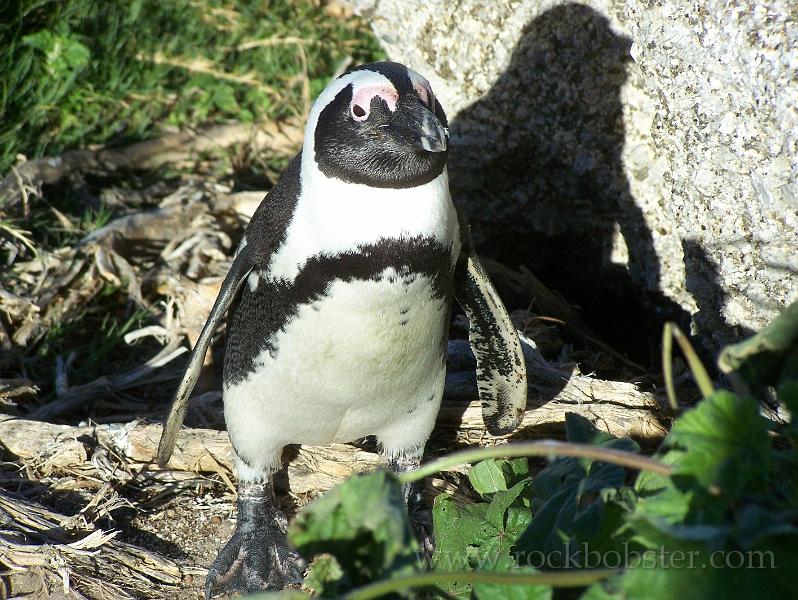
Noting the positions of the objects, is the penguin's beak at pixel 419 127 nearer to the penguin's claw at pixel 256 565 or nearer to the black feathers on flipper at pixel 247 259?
the black feathers on flipper at pixel 247 259

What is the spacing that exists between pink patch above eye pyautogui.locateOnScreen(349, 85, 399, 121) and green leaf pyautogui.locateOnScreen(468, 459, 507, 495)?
0.87m

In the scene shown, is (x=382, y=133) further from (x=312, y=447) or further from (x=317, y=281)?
(x=312, y=447)

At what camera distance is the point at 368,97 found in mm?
1959

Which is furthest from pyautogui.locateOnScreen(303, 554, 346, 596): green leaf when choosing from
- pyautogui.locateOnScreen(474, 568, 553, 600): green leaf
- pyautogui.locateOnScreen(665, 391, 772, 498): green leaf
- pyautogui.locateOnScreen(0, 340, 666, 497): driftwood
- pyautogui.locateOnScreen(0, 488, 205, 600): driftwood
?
pyautogui.locateOnScreen(0, 340, 666, 497): driftwood

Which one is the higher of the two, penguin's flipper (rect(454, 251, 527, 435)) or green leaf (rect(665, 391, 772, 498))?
green leaf (rect(665, 391, 772, 498))

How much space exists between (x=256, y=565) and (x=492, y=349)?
0.81 m

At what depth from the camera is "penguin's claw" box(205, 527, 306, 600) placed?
7.25 feet

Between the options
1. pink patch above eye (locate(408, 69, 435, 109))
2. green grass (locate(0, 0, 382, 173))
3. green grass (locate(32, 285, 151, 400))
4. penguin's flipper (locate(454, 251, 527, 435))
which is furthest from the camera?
green grass (locate(0, 0, 382, 173))

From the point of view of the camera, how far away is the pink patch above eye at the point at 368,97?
1.95 m

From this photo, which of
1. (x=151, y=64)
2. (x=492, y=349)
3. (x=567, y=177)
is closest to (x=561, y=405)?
(x=492, y=349)

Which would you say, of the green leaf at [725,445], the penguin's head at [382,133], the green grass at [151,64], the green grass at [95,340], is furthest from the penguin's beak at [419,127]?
the green grass at [151,64]

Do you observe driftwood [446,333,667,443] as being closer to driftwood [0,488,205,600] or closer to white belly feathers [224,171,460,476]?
white belly feathers [224,171,460,476]

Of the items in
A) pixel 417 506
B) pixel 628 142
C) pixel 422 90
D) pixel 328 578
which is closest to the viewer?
pixel 328 578

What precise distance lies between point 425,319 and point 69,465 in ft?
3.62
